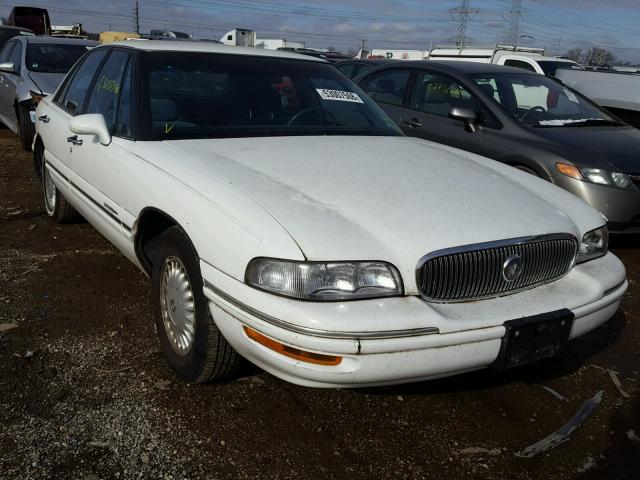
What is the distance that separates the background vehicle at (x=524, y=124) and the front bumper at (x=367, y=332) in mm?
2939

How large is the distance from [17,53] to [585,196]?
8.02 metres

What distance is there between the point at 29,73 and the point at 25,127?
2.42 feet

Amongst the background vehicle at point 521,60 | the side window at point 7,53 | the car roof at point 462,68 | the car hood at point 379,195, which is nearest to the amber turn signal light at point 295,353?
the car hood at point 379,195

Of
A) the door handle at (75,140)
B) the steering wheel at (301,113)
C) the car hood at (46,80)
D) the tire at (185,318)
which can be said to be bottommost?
the tire at (185,318)

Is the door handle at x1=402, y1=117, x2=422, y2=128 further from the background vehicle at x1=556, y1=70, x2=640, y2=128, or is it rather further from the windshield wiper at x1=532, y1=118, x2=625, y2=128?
the background vehicle at x1=556, y1=70, x2=640, y2=128

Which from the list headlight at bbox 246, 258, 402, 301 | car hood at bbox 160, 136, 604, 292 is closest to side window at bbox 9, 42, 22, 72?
car hood at bbox 160, 136, 604, 292

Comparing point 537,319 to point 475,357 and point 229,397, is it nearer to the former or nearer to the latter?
point 475,357

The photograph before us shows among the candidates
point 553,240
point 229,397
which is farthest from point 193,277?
point 553,240

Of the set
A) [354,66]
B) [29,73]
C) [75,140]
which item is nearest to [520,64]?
[354,66]

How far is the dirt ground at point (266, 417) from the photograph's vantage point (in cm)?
230

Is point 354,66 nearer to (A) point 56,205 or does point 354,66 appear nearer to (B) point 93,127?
(A) point 56,205

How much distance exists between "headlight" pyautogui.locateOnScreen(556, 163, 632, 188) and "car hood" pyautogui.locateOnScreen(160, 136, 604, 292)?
1.79 meters

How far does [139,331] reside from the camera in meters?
3.34

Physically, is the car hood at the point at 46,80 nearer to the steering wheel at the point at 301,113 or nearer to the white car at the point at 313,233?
the white car at the point at 313,233
